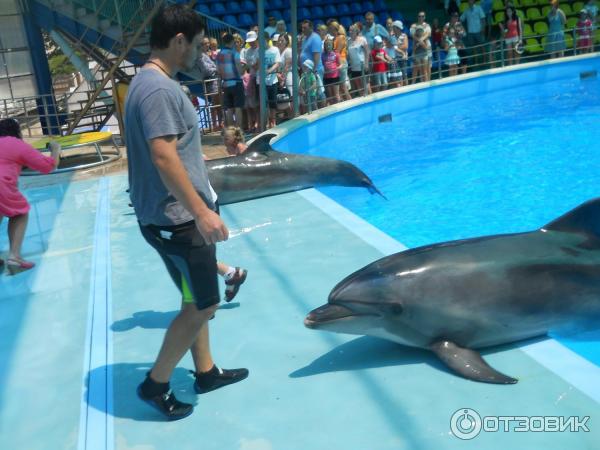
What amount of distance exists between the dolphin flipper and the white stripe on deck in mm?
1574

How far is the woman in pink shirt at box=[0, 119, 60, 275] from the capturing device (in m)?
5.16

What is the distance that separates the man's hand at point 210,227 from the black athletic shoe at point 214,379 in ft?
2.98

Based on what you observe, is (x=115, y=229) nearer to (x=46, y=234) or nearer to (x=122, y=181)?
(x=46, y=234)

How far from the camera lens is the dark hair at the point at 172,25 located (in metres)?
2.67

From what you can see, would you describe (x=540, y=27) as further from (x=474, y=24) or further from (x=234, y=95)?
(x=234, y=95)

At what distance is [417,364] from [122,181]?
5.70 metres

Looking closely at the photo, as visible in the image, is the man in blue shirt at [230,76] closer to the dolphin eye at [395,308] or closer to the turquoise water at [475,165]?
the turquoise water at [475,165]

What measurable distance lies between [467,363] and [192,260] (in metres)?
1.40

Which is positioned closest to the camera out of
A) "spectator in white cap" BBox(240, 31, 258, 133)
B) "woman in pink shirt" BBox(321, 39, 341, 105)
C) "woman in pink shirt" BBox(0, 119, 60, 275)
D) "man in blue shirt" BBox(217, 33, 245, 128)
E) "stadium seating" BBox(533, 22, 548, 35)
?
"woman in pink shirt" BBox(0, 119, 60, 275)

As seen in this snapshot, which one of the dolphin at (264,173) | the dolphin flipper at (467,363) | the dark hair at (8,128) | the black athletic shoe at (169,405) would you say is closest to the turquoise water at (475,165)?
the dolphin at (264,173)

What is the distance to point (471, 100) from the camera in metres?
15.8

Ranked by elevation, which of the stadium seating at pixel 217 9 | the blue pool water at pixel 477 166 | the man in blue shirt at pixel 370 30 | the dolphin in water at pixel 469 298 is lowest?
the blue pool water at pixel 477 166

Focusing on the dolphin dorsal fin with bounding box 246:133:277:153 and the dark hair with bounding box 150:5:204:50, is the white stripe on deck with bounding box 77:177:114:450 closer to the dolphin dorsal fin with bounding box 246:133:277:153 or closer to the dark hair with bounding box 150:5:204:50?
the dark hair with bounding box 150:5:204:50

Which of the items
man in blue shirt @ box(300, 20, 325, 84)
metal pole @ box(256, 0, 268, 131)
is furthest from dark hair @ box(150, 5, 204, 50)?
man in blue shirt @ box(300, 20, 325, 84)
